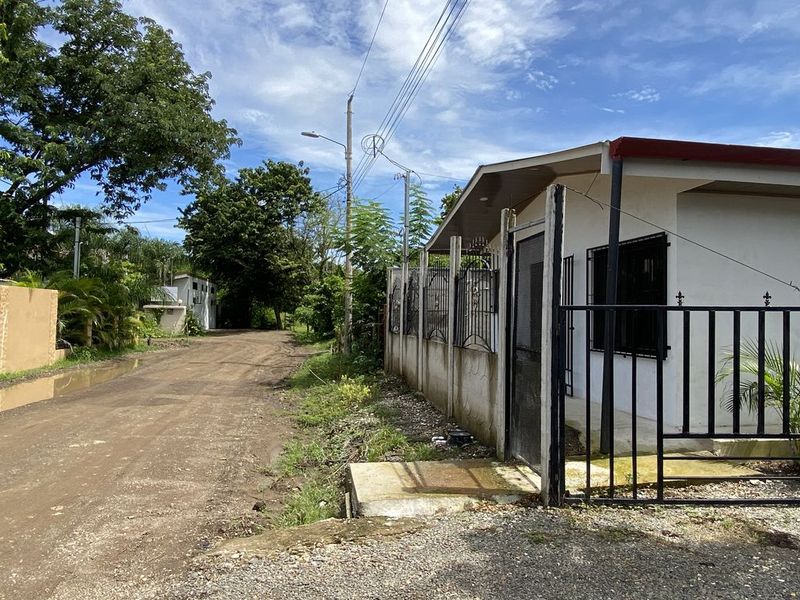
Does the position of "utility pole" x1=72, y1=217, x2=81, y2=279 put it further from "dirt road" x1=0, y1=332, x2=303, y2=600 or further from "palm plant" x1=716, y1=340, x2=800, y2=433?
"palm plant" x1=716, y1=340, x2=800, y2=433

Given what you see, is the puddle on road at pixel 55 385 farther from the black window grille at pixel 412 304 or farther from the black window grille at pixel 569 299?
the black window grille at pixel 569 299

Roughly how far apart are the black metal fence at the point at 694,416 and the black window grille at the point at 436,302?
2.29 meters

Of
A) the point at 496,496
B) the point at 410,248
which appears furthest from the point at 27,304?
the point at 496,496

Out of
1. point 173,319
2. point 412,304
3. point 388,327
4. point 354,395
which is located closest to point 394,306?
point 388,327

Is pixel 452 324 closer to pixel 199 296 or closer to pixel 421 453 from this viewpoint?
pixel 421 453

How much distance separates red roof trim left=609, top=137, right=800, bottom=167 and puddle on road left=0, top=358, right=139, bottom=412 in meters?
10.4

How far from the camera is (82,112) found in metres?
18.4

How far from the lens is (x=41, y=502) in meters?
5.27

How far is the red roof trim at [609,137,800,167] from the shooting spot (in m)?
5.52

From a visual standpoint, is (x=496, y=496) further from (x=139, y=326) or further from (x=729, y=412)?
(x=139, y=326)

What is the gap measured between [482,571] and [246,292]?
41171 millimetres

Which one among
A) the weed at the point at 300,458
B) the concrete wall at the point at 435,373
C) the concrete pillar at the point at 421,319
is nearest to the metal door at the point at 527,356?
the weed at the point at 300,458

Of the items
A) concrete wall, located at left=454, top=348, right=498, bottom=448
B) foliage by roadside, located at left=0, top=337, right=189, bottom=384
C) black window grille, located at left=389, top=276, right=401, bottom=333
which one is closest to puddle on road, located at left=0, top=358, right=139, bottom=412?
foliage by roadside, located at left=0, top=337, right=189, bottom=384

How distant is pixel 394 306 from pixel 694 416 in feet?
26.5
